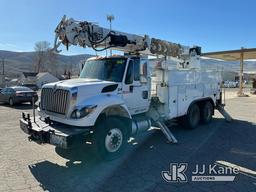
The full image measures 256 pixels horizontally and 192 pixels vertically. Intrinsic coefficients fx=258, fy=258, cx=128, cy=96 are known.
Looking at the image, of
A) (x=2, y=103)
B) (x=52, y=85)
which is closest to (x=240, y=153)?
(x=52, y=85)

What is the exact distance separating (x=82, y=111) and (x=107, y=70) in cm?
177

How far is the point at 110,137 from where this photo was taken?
5973 mm

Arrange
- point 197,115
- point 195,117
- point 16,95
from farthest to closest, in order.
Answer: point 16,95 → point 197,115 → point 195,117

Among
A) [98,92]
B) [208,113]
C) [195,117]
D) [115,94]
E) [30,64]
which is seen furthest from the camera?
[30,64]

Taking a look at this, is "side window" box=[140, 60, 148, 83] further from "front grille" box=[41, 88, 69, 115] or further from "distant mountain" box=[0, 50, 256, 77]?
"distant mountain" box=[0, 50, 256, 77]

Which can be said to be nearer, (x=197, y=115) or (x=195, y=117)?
(x=195, y=117)


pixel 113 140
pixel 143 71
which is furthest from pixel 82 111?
pixel 143 71

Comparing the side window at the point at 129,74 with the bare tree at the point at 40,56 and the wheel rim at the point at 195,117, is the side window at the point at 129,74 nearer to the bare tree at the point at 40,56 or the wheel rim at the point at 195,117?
the wheel rim at the point at 195,117

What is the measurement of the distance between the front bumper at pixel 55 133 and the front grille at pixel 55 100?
0.34 m

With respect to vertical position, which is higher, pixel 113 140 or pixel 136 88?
pixel 136 88

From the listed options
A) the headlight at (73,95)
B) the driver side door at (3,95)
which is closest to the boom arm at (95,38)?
the headlight at (73,95)

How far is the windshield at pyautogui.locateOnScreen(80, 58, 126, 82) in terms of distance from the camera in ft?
22.1

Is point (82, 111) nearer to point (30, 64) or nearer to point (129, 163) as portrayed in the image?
point (129, 163)

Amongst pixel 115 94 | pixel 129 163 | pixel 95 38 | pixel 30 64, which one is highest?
pixel 30 64
